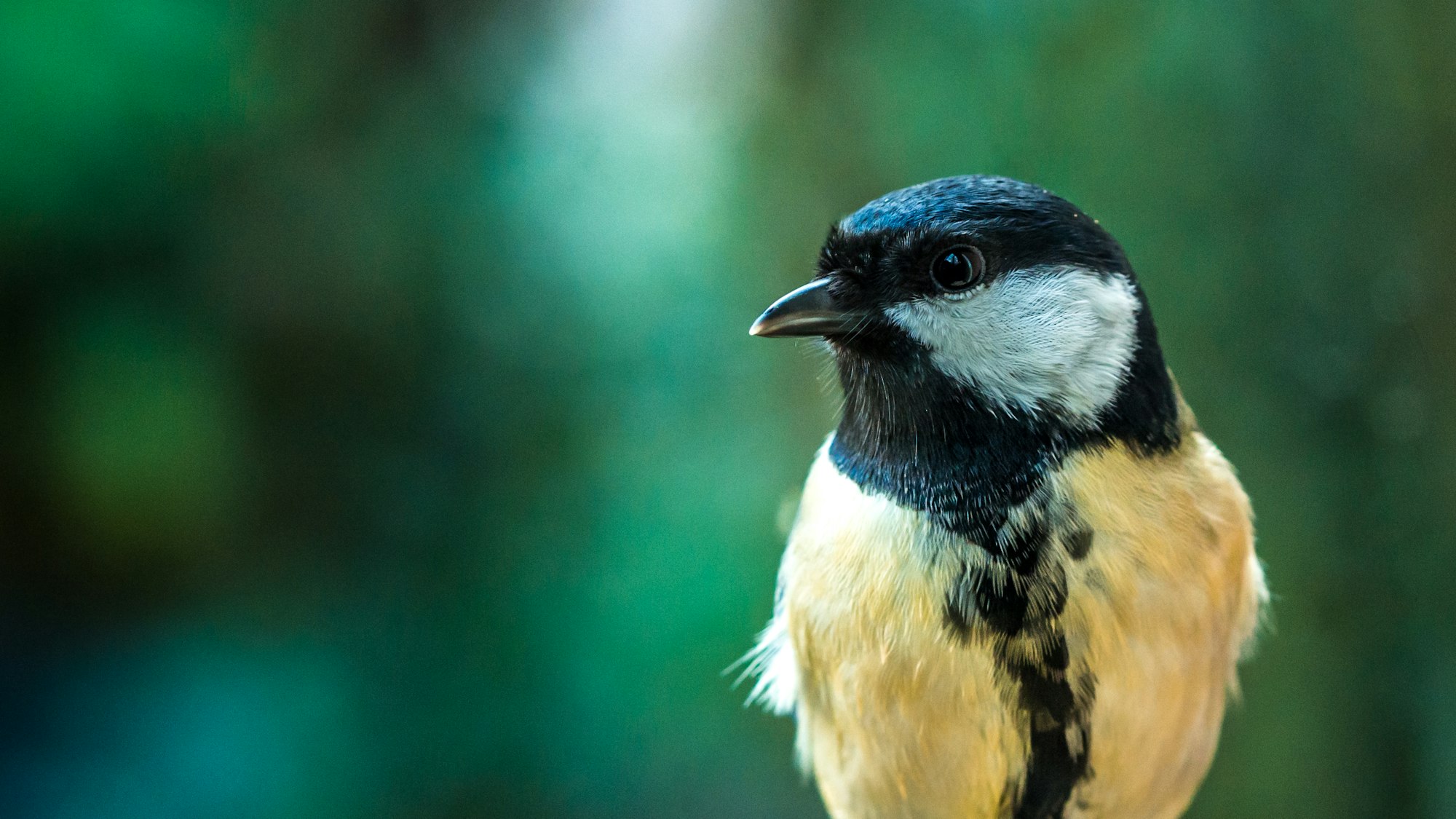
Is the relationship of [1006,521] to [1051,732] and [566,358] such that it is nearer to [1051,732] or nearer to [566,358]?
[1051,732]

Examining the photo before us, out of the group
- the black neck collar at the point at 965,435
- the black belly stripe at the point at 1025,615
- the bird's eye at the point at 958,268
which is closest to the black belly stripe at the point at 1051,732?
the black belly stripe at the point at 1025,615

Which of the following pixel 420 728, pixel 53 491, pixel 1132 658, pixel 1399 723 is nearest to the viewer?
pixel 1132 658

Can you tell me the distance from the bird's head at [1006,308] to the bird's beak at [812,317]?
0.11 ft

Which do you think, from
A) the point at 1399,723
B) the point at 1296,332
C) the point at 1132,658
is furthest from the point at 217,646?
the point at 1399,723

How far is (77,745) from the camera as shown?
1685 mm

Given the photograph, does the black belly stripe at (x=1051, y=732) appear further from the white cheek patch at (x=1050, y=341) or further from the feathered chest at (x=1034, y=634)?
the white cheek patch at (x=1050, y=341)

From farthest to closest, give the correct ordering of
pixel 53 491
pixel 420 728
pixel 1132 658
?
pixel 420 728 < pixel 53 491 < pixel 1132 658

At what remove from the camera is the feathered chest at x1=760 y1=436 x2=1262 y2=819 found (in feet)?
→ 3.20

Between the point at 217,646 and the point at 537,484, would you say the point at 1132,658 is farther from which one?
the point at 217,646

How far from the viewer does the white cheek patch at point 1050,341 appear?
3.30ft

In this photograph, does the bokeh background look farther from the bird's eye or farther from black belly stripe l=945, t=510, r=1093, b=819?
black belly stripe l=945, t=510, r=1093, b=819

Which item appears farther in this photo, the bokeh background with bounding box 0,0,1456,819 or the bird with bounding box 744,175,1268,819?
the bokeh background with bounding box 0,0,1456,819

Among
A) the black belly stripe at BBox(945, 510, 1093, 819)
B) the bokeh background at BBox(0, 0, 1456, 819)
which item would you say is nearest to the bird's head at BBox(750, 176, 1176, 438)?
the black belly stripe at BBox(945, 510, 1093, 819)

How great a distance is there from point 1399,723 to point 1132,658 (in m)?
1.14
